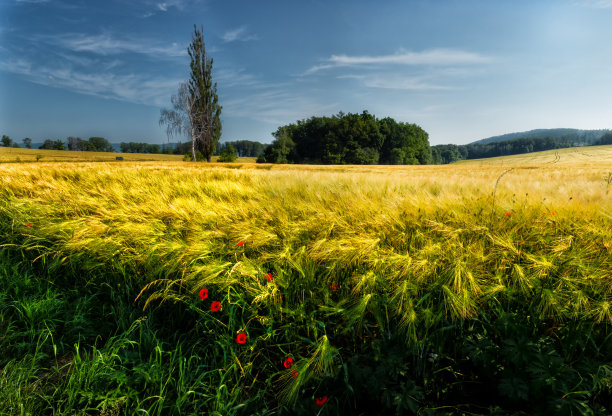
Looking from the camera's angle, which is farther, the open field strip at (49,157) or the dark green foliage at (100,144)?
the dark green foliage at (100,144)

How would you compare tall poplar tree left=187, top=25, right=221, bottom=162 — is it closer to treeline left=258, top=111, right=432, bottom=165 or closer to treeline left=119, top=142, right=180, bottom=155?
treeline left=258, top=111, right=432, bottom=165

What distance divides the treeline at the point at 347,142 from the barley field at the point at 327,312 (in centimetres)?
5026

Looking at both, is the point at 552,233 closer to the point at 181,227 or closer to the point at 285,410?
the point at 285,410

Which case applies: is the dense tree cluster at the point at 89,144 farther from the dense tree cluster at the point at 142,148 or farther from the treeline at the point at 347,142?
the treeline at the point at 347,142

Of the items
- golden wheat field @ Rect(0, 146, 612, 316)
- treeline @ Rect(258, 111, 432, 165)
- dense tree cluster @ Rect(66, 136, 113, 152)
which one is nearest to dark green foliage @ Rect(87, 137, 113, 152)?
dense tree cluster @ Rect(66, 136, 113, 152)

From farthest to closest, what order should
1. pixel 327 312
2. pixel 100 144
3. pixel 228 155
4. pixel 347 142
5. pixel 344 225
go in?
pixel 100 144
pixel 347 142
pixel 228 155
pixel 344 225
pixel 327 312

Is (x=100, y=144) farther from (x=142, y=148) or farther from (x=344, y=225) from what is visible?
(x=344, y=225)

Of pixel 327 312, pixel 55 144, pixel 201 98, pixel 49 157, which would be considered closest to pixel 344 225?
pixel 327 312

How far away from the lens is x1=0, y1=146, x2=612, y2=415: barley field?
3.72 feet

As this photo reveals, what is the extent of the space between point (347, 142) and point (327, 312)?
174ft

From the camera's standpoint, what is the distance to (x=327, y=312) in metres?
1.45

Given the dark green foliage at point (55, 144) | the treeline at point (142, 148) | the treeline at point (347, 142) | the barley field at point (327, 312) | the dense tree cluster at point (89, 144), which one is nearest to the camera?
the barley field at point (327, 312)

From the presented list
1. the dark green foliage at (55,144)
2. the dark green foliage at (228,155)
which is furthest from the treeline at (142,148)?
the dark green foliage at (228,155)

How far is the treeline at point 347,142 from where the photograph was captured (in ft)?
173
